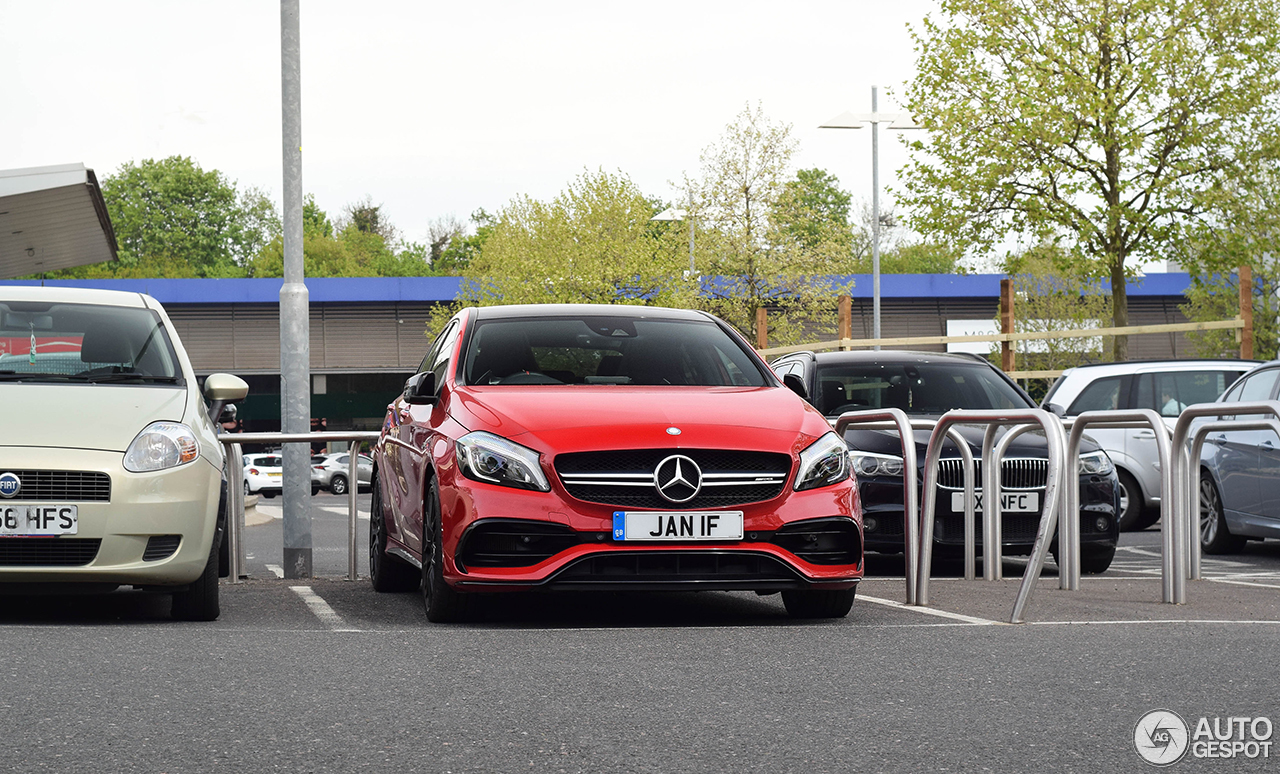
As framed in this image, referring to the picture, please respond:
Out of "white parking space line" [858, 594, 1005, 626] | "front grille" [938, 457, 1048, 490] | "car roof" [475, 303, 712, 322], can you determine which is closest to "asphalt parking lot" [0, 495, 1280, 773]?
"white parking space line" [858, 594, 1005, 626]

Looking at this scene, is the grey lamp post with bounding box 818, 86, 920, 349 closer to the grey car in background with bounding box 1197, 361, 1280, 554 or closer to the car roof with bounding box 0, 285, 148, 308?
the grey car in background with bounding box 1197, 361, 1280, 554

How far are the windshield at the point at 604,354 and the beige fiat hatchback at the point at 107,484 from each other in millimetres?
1450

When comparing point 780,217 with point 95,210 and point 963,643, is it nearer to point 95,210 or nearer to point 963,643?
point 95,210

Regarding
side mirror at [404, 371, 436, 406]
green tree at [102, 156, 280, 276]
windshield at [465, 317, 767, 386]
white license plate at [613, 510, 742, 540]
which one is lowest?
white license plate at [613, 510, 742, 540]

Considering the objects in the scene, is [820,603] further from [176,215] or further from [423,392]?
[176,215]

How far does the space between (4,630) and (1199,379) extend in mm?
12220

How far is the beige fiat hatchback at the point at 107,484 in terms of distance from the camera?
271 inches

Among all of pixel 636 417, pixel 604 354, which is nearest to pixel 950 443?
pixel 604 354

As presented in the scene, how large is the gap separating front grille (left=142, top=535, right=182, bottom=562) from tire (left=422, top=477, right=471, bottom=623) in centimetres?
116

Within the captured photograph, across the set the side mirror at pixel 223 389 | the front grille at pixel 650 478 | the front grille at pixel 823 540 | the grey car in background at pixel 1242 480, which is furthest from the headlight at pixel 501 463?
the grey car in background at pixel 1242 480

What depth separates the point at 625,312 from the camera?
8578 mm

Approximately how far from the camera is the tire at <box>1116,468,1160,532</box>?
15.4 meters

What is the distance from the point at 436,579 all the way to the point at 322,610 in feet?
4.67

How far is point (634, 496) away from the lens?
669cm
